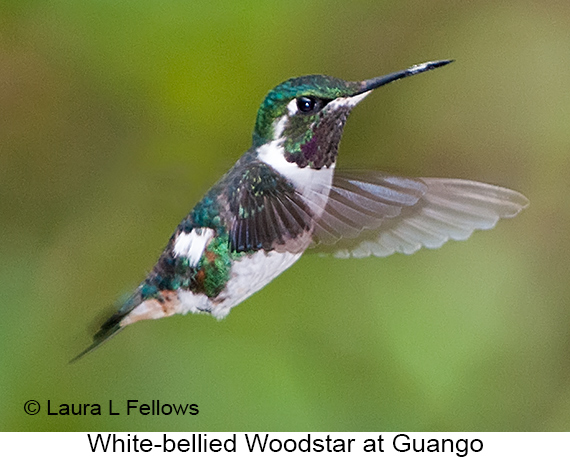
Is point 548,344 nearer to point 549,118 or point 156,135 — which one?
point 549,118

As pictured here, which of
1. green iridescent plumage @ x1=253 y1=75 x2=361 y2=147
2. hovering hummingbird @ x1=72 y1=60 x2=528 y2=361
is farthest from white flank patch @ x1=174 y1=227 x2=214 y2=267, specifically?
green iridescent plumage @ x1=253 y1=75 x2=361 y2=147

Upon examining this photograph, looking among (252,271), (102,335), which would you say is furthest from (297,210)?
(102,335)

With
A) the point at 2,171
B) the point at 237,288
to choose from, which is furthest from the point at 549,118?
the point at 2,171

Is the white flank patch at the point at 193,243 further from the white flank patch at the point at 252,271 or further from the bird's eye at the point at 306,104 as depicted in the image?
the bird's eye at the point at 306,104

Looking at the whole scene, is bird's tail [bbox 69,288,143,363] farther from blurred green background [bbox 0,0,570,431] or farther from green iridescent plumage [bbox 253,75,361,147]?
green iridescent plumage [bbox 253,75,361,147]

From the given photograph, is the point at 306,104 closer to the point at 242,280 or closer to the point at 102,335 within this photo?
the point at 242,280

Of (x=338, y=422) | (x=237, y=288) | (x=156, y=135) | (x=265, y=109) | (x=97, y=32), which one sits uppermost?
(x=97, y=32)

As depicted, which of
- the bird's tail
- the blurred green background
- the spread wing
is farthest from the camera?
the blurred green background
